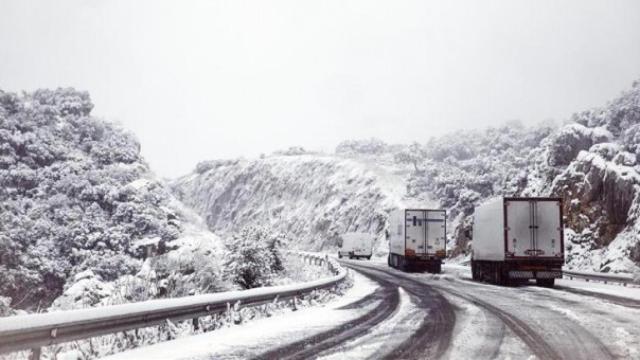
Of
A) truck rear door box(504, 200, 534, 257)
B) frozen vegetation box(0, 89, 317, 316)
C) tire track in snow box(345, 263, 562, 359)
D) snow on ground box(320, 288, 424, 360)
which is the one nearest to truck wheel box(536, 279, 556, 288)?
truck rear door box(504, 200, 534, 257)

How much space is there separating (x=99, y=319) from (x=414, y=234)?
2740cm

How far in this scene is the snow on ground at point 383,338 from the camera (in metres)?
8.09

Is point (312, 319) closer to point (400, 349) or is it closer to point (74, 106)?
point (400, 349)

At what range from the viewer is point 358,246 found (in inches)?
2302

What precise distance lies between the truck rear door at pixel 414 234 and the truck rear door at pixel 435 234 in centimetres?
29

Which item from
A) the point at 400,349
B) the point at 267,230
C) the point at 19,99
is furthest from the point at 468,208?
the point at 400,349

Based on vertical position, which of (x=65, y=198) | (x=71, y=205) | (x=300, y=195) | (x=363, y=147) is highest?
(x=363, y=147)

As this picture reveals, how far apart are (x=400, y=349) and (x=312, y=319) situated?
14.6ft

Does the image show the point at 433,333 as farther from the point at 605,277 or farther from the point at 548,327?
the point at 605,277

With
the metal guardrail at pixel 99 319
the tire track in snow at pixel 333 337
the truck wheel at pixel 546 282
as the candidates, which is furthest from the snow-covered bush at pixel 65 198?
the truck wheel at pixel 546 282

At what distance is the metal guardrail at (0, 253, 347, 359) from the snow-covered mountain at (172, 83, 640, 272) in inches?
882

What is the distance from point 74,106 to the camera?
5625 cm

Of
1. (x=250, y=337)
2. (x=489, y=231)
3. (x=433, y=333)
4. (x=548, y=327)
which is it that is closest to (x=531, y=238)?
(x=489, y=231)

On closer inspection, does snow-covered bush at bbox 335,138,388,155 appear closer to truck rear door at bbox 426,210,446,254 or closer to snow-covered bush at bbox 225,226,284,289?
truck rear door at bbox 426,210,446,254
